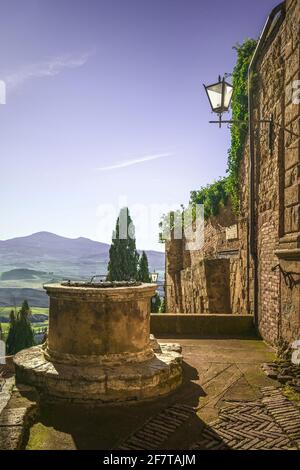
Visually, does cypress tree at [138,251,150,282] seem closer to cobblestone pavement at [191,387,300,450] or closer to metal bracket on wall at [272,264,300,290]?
metal bracket on wall at [272,264,300,290]

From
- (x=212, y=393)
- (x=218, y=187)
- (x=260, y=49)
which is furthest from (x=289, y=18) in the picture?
(x=218, y=187)

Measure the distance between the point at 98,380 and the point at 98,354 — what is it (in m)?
0.38

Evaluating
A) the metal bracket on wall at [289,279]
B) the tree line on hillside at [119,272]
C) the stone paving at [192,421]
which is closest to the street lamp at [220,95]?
the metal bracket on wall at [289,279]

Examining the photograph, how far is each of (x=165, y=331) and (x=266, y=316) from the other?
237 cm

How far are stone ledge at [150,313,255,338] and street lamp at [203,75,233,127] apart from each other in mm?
4372

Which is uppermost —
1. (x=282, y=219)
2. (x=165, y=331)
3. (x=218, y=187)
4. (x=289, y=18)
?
(x=289, y=18)

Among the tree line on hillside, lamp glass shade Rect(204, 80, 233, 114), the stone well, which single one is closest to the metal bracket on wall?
the stone well

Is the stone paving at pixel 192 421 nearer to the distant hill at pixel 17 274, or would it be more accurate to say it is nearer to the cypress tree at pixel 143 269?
the cypress tree at pixel 143 269

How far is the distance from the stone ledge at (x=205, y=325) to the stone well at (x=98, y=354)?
3557 millimetres

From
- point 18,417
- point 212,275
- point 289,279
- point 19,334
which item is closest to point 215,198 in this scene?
point 212,275

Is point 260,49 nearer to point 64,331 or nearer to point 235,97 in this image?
point 235,97

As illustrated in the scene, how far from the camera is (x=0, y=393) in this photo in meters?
4.42

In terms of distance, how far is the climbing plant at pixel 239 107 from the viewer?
30.2ft
